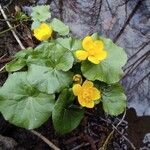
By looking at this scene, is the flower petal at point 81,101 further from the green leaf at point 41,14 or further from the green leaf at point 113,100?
the green leaf at point 41,14

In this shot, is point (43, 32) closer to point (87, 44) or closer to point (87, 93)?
point (87, 44)

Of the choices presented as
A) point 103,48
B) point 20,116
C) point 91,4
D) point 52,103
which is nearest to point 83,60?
point 103,48

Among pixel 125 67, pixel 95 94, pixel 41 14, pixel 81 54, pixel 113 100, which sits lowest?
pixel 125 67

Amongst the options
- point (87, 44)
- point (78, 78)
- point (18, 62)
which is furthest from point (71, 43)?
point (18, 62)

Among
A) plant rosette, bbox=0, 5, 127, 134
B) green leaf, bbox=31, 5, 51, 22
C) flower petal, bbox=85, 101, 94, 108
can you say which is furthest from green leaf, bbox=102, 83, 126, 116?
green leaf, bbox=31, 5, 51, 22

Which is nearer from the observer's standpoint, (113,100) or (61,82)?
(61,82)

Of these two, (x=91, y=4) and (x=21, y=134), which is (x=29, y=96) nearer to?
(x=21, y=134)

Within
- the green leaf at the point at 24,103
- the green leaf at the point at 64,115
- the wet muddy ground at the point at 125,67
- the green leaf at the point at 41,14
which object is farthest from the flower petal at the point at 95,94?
the green leaf at the point at 41,14
